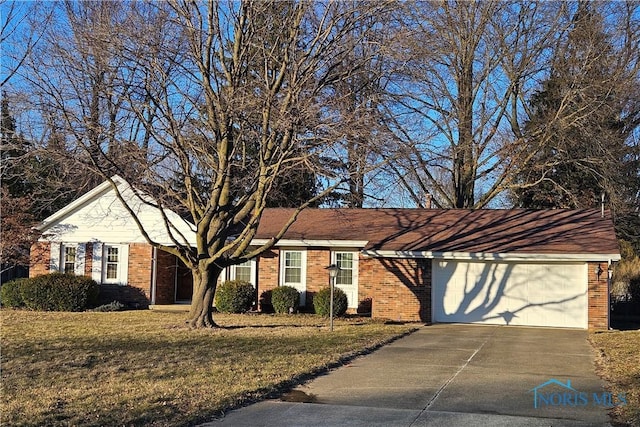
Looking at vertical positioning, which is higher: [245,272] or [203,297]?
[245,272]

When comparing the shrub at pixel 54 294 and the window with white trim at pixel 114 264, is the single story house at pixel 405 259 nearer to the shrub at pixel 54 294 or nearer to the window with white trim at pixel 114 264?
the window with white trim at pixel 114 264

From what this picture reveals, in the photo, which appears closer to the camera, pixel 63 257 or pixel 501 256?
pixel 501 256

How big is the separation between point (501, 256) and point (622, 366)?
26.4ft

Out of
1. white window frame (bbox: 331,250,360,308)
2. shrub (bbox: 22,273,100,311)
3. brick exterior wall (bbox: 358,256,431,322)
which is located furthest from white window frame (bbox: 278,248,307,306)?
shrub (bbox: 22,273,100,311)

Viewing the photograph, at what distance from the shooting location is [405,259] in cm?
2006

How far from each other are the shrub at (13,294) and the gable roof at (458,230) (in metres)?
8.43

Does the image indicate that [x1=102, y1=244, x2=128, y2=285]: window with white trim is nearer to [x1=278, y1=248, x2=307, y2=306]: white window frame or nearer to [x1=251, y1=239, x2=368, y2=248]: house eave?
[x1=251, y1=239, x2=368, y2=248]: house eave

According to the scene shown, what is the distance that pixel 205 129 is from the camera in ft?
53.8

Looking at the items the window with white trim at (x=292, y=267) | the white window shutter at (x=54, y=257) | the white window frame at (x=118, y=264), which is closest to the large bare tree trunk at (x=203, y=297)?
the window with white trim at (x=292, y=267)

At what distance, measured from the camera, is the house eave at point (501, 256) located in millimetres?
18047

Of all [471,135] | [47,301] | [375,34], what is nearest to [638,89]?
[471,135]

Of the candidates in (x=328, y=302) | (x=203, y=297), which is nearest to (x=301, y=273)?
(x=328, y=302)

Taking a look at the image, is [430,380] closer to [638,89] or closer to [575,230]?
[575,230]

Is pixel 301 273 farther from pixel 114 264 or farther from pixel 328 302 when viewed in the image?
pixel 114 264
